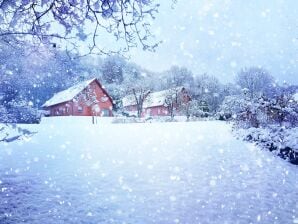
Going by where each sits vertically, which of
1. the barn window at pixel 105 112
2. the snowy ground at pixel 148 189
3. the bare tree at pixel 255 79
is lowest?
the snowy ground at pixel 148 189

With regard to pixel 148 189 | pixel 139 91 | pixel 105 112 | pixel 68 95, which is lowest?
pixel 148 189

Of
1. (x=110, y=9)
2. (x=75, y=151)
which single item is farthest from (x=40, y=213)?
(x=75, y=151)

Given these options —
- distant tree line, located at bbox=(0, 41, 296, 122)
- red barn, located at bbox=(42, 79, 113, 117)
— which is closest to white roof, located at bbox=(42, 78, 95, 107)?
red barn, located at bbox=(42, 79, 113, 117)

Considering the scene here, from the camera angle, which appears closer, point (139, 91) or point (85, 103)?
point (85, 103)

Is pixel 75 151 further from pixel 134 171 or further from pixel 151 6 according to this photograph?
pixel 151 6

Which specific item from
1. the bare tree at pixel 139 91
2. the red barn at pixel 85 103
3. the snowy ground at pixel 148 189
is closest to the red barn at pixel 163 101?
the bare tree at pixel 139 91

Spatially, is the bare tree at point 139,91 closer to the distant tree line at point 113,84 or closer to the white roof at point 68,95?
the distant tree line at point 113,84

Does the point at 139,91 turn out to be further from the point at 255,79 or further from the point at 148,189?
the point at 148,189

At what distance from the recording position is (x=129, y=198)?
6.92 metres

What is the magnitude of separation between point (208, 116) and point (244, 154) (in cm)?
4893

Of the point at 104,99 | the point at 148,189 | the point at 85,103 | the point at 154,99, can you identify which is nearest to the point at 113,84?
the point at 154,99

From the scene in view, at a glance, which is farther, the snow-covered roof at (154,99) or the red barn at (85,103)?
the snow-covered roof at (154,99)

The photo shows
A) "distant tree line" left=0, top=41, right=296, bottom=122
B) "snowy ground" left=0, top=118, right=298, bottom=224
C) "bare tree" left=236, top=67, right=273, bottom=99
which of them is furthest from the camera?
"bare tree" left=236, top=67, right=273, bottom=99

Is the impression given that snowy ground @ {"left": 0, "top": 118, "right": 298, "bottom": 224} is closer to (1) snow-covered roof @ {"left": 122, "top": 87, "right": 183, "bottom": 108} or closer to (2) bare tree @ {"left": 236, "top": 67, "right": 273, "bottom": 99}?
(1) snow-covered roof @ {"left": 122, "top": 87, "right": 183, "bottom": 108}
